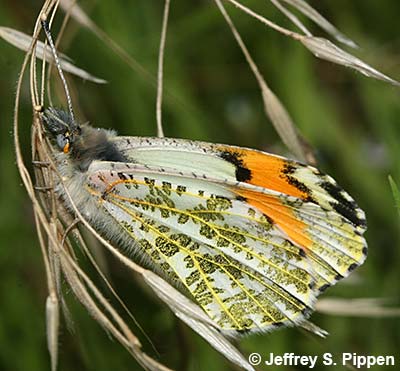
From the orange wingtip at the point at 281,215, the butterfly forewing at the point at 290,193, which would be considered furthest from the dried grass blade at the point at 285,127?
the orange wingtip at the point at 281,215

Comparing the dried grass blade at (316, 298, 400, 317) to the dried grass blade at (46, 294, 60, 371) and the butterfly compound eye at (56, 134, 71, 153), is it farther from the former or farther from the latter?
the dried grass blade at (46, 294, 60, 371)

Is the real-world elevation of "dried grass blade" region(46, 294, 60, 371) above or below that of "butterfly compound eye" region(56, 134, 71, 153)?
below

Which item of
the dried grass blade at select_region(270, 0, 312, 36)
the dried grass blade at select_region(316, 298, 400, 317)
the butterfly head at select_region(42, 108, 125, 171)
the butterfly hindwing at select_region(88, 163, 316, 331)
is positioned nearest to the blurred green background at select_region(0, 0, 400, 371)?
the dried grass blade at select_region(316, 298, 400, 317)

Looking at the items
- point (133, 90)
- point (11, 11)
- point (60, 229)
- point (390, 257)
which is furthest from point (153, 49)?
point (60, 229)

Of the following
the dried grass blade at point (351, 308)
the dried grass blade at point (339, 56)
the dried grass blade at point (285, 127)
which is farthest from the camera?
the dried grass blade at point (351, 308)

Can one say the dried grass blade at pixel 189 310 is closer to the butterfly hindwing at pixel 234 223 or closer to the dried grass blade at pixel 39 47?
the butterfly hindwing at pixel 234 223

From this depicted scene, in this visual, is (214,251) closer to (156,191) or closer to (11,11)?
(156,191)

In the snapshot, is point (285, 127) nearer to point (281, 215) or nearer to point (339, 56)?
point (281, 215)
